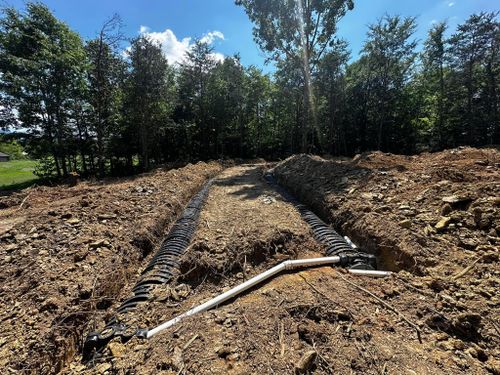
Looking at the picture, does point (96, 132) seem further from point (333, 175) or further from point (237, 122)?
point (333, 175)

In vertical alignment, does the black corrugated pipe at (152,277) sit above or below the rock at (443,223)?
below

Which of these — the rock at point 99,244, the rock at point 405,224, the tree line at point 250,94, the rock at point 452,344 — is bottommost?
the rock at point 452,344

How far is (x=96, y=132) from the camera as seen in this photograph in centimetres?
1231

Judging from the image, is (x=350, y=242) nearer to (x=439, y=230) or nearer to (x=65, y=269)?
(x=439, y=230)

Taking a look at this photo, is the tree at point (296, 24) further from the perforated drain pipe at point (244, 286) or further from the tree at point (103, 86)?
the perforated drain pipe at point (244, 286)

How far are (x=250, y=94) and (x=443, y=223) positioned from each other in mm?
17651

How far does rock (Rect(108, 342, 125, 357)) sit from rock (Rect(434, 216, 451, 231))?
3.42 meters

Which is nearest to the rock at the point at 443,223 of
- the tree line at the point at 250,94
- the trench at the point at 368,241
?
the trench at the point at 368,241

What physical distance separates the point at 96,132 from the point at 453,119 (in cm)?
1911

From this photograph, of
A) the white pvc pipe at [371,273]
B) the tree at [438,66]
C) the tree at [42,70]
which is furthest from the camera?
the tree at [438,66]

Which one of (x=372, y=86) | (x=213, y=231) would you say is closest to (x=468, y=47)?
(x=372, y=86)

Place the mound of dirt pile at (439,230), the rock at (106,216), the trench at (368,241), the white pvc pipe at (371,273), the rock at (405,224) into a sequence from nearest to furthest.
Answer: the mound of dirt pile at (439,230) → the white pvc pipe at (371,273) → the trench at (368,241) → the rock at (405,224) → the rock at (106,216)

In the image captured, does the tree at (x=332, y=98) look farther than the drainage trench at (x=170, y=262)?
Yes

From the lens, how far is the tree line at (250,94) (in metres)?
10.8
